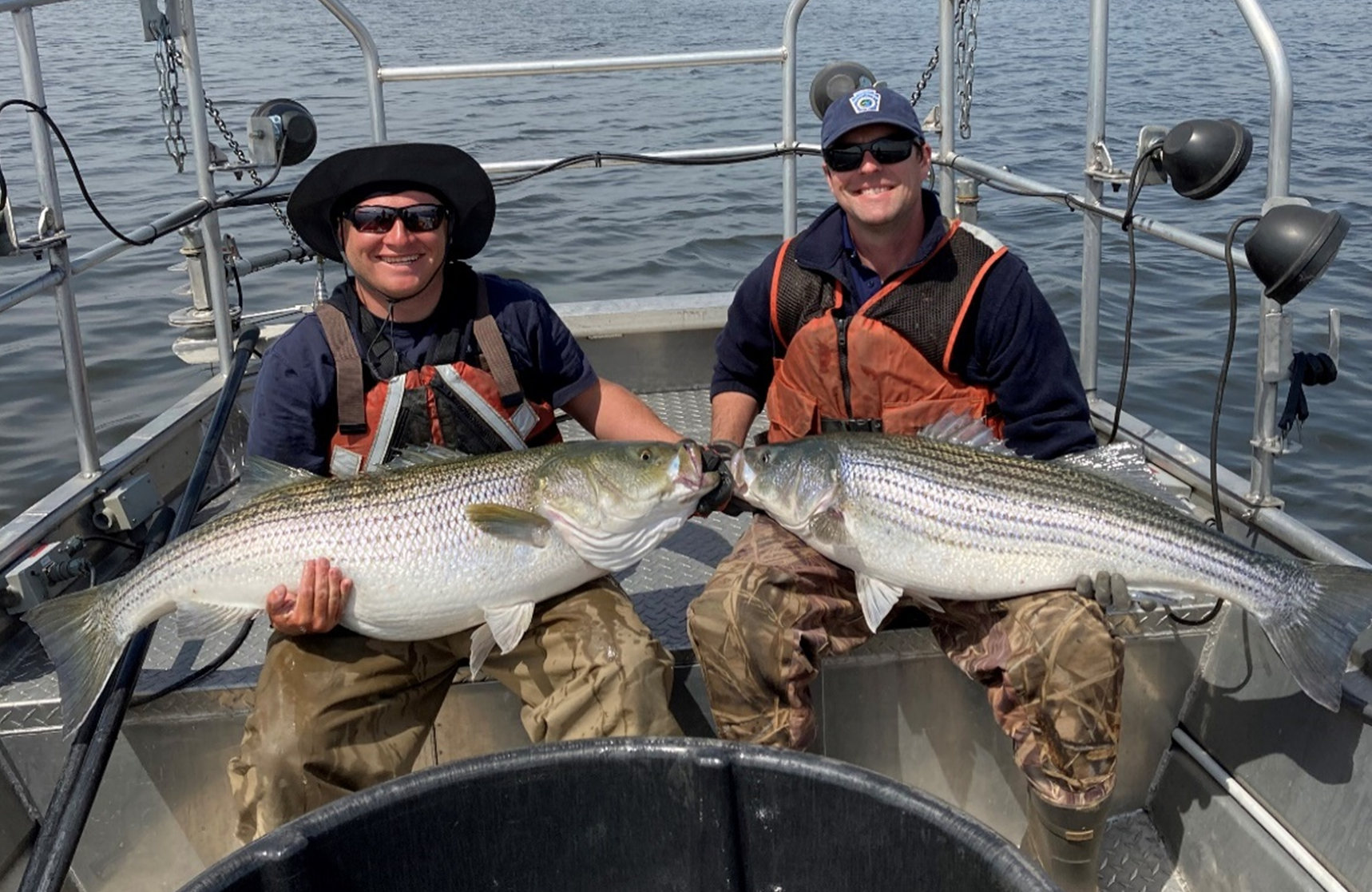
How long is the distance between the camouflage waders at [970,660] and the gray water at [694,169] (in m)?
4.52

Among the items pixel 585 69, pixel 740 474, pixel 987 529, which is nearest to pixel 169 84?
pixel 585 69

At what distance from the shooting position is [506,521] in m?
3.22

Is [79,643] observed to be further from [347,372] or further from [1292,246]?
[1292,246]

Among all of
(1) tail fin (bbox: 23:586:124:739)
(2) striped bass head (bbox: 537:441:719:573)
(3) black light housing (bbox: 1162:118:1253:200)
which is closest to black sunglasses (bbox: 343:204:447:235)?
(2) striped bass head (bbox: 537:441:719:573)

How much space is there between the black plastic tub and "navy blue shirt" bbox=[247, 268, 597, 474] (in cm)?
174

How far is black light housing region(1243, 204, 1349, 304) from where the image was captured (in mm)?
3066

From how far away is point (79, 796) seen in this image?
8.61 ft

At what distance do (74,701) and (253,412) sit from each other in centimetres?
97

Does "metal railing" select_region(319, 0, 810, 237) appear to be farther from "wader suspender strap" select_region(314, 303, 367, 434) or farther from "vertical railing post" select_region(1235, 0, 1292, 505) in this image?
"vertical railing post" select_region(1235, 0, 1292, 505)

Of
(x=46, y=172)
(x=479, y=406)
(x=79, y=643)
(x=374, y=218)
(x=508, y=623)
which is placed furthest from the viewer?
(x=46, y=172)

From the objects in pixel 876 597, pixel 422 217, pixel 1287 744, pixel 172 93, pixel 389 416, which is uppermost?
pixel 172 93

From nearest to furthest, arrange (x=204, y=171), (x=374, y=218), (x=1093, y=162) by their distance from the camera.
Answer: (x=374, y=218) < (x=1093, y=162) < (x=204, y=171)

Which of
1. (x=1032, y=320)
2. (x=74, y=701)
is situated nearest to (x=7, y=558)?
(x=74, y=701)

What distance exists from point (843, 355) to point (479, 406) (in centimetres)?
115
